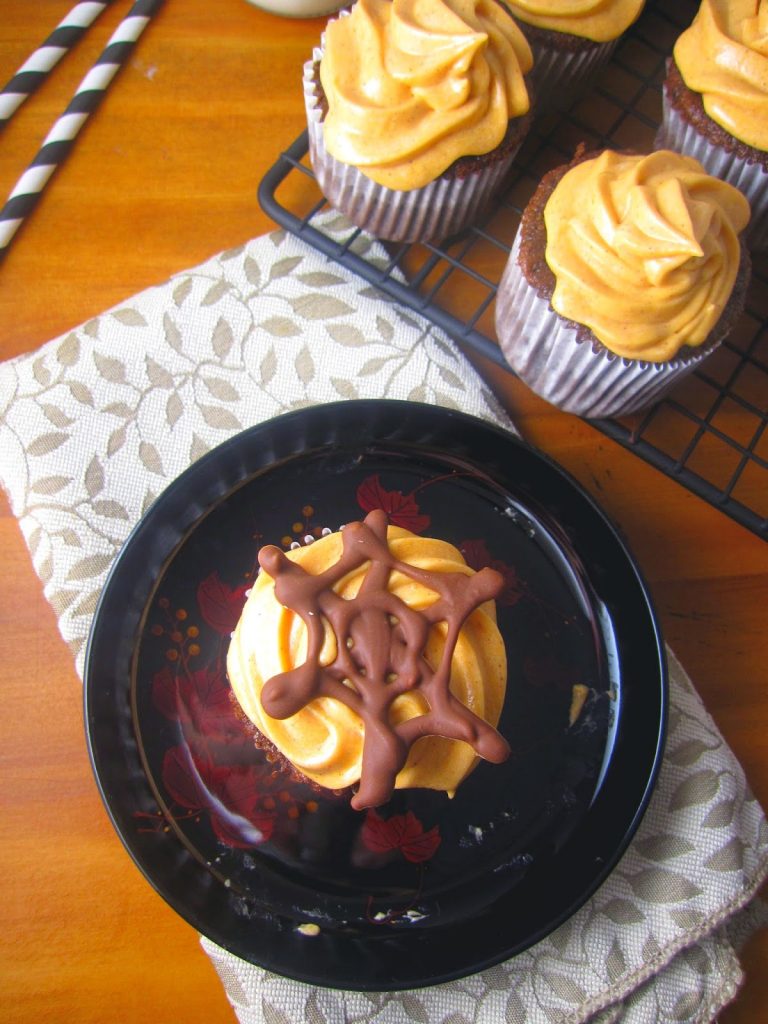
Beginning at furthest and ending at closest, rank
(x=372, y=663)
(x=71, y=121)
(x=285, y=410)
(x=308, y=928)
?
(x=71, y=121), (x=285, y=410), (x=308, y=928), (x=372, y=663)

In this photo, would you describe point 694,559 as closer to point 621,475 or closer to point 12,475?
point 621,475

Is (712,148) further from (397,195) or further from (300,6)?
(300,6)

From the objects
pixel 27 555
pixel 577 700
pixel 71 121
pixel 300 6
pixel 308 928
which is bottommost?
pixel 308 928

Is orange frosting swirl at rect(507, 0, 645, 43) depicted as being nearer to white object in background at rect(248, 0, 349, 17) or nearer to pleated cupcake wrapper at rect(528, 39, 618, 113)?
pleated cupcake wrapper at rect(528, 39, 618, 113)

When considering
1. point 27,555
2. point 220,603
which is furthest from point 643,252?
point 27,555

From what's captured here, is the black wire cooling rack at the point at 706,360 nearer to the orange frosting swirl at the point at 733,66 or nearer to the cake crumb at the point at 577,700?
the orange frosting swirl at the point at 733,66

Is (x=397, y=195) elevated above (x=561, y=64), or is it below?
below
